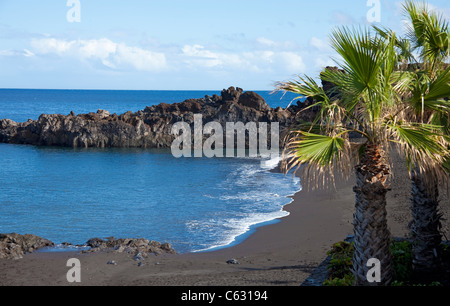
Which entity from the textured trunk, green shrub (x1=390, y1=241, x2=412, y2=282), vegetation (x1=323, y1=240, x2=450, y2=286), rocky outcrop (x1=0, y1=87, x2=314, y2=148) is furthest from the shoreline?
rocky outcrop (x1=0, y1=87, x2=314, y2=148)

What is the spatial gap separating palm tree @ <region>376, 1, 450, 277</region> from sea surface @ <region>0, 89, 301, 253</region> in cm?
958

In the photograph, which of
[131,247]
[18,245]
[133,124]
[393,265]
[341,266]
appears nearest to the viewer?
[393,265]

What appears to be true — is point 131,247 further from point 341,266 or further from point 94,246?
point 341,266

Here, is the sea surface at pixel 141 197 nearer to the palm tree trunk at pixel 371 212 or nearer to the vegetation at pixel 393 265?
the vegetation at pixel 393 265

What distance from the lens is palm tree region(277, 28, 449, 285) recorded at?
888 centimetres

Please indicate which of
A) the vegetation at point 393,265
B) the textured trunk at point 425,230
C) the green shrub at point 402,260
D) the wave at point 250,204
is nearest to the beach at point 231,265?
the wave at point 250,204

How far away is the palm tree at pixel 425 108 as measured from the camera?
10.5 meters

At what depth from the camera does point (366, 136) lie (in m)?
9.50

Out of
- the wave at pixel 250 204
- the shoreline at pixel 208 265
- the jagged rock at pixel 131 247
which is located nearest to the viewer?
the shoreline at pixel 208 265

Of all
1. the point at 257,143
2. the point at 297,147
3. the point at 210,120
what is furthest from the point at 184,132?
the point at 297,147

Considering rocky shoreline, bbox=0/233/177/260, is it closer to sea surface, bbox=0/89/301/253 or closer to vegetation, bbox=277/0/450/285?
sea surface, bbox=0/89/301/253

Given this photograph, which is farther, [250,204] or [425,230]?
[250,204]

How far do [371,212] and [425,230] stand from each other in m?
2.99

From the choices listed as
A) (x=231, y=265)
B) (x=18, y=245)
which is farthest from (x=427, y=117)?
(x=18, y=245)
